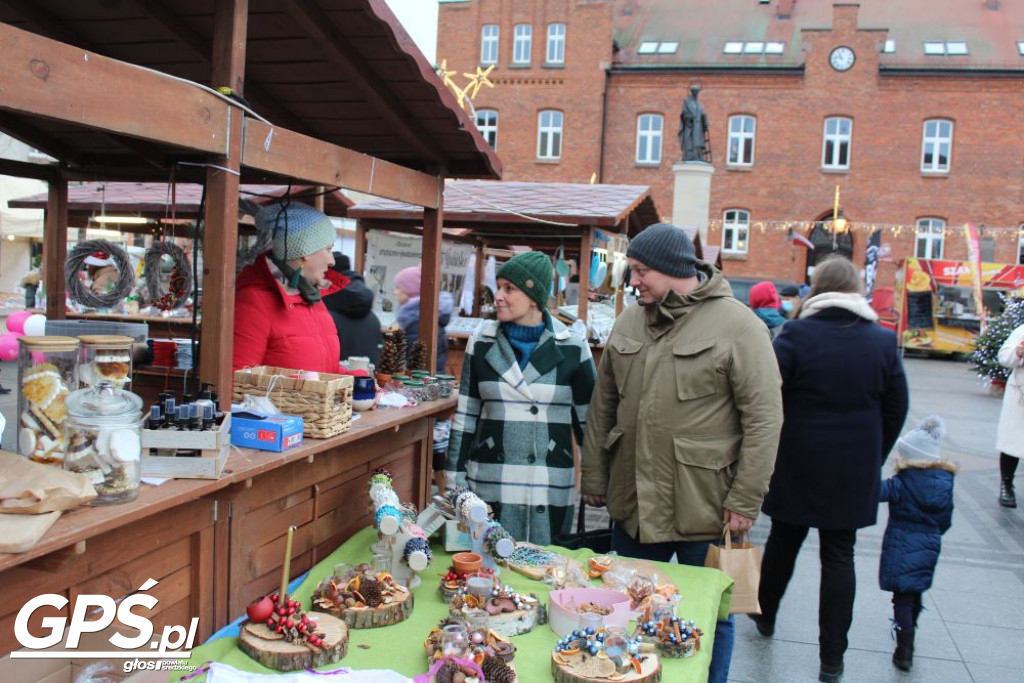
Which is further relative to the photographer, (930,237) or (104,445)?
(930,237)

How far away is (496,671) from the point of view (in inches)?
86.0

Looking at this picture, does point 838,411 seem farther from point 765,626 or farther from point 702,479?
point 765,626

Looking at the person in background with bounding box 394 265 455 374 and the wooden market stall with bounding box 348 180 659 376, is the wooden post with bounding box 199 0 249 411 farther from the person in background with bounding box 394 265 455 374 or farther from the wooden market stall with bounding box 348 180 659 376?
the wooden market stall with bounding box 348 180 659 376

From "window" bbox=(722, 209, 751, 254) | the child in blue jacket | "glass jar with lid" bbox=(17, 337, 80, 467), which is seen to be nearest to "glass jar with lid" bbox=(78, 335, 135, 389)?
"glass jar with lid" bbox=(17, 337, 80, 467)

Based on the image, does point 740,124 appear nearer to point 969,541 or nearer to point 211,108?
point 969,541

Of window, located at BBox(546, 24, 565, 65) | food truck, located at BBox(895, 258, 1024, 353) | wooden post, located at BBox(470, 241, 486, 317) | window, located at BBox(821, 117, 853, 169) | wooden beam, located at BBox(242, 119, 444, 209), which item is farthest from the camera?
window, located at BBox(546, 24, 565, 65)

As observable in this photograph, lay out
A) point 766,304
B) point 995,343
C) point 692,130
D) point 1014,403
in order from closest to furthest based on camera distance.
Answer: point 1014,403, point 766,304, point 995,343, point 692,130

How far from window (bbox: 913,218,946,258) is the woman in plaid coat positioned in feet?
95.0

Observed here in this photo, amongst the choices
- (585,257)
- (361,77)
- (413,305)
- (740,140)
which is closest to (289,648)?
(361,77)

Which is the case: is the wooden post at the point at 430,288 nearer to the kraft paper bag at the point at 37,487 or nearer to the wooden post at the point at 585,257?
the kraft paper bag at the point at 37,487

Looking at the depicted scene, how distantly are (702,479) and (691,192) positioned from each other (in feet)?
58.7

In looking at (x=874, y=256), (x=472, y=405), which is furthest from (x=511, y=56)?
(x=472, y=405)

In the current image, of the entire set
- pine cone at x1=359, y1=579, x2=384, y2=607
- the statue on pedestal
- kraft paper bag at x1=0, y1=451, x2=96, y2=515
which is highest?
the statue on pedestal

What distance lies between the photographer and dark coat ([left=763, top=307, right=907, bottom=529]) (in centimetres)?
385
